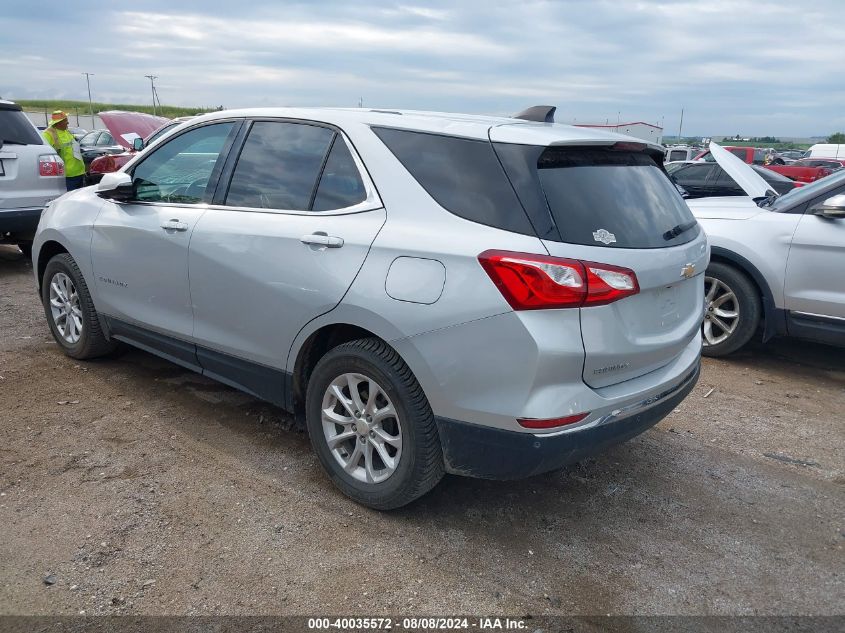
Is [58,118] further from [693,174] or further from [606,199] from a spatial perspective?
[693,174]

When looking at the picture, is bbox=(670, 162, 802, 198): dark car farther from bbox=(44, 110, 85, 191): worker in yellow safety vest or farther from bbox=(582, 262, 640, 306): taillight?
bbox=(582, 262, 640, 306): taillight

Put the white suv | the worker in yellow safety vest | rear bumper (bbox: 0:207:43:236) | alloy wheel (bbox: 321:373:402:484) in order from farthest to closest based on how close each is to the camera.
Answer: the worker in yellow safety vest, rear bumper (bbox: 0:207:43:236), the white suv, alloy wheel (bbox: 321:373:402:484)

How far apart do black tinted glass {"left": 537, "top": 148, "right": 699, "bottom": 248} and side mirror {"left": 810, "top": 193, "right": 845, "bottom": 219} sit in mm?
2334

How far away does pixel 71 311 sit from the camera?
502cm

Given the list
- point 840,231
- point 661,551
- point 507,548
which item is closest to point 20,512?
point 507,548

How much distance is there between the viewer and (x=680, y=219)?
3.45m

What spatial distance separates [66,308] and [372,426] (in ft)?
10.0

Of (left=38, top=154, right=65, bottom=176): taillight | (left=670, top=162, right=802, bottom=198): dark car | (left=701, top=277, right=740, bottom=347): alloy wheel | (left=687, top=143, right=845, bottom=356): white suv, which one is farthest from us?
(left=670, top=162, right=802, bottom=198): dark car

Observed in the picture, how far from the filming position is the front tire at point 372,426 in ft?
9.79

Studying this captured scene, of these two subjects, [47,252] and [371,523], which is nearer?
[371,523]

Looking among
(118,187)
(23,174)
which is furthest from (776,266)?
(23,174)

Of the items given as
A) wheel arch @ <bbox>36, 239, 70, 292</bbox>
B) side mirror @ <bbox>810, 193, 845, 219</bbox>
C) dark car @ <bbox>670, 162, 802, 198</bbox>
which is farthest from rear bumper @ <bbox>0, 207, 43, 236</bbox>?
dark car @ <bbox>670, 162, 802, 198</bbox>

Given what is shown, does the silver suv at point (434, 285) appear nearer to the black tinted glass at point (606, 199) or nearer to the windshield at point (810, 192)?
the black tinted glass at point (606, 199)

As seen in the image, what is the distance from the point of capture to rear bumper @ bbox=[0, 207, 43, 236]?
7.52 meters
